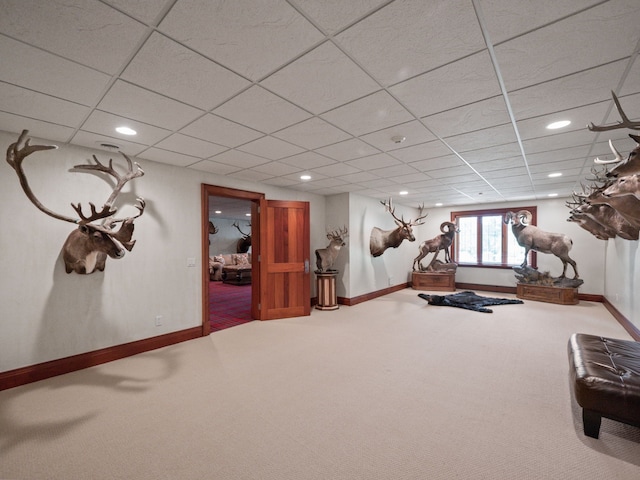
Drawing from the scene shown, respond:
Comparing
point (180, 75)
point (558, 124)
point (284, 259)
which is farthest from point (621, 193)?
point (284, 259)

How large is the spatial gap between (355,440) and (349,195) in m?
4.95

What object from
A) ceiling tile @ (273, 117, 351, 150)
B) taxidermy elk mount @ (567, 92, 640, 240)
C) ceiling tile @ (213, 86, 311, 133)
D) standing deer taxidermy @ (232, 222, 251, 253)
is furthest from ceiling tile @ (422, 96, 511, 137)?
standing deer taxidermy @ (232, 222, 251, 253)

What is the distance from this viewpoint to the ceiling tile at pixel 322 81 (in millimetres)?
1712

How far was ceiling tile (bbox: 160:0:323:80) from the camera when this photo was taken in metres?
1.34

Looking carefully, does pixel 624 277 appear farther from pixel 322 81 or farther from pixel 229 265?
pixel 229 265

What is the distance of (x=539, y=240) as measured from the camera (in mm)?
6672

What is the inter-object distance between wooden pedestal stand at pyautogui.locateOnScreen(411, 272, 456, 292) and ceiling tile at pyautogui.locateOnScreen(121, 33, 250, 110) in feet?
24.9

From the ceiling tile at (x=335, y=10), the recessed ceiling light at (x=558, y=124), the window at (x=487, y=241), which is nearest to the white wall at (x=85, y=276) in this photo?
the ceiling tile at (x=335, y=10)

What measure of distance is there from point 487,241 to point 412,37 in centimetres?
847

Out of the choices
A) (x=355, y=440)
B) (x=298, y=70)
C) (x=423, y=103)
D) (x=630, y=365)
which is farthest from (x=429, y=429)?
(x=298, y=70)

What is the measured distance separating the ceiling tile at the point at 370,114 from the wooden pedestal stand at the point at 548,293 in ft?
21.4

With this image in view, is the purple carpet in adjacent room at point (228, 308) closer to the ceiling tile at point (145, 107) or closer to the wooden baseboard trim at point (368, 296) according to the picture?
the wooden baseboard trim at point (368, 296)

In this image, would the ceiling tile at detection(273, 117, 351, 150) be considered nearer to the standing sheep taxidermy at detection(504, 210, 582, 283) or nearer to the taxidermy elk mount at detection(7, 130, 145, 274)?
the taxidermy elk mount at detection(7, 130, 145, 274)

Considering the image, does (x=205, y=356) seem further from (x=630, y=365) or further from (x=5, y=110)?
(x=630, y=365)
